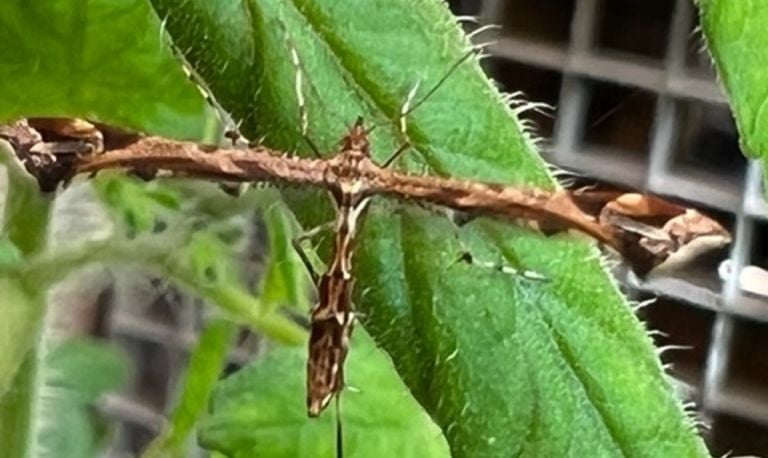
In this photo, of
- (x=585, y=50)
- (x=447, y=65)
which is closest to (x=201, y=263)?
(x=447, y=65)

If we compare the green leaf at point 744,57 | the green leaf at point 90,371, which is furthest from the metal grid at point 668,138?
the green leaf at point 744,57

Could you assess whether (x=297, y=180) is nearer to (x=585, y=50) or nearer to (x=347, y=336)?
(x=347, y=336)

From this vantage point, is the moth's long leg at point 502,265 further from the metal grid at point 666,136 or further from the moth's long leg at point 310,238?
the metal grid at point 666,136

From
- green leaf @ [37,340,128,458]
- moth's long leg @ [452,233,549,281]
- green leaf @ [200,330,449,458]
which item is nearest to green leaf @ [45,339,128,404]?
green leaf @ [37,340,128,458]

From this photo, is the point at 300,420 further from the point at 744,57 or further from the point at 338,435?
the point at 744,57

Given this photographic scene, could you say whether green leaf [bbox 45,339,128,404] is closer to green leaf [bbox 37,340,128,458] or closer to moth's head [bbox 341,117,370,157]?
green leaf [bbox 37,340,128,458]
